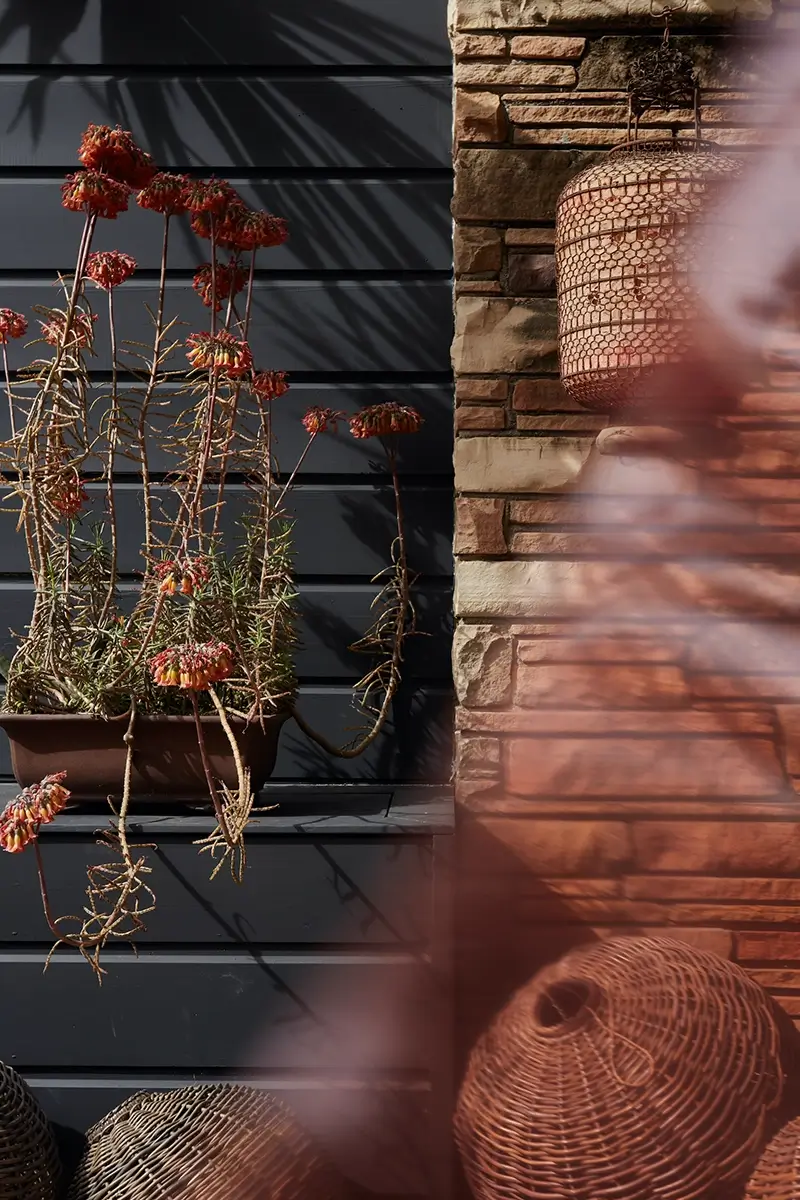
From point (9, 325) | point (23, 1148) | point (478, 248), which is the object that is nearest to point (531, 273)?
point (478, 248)

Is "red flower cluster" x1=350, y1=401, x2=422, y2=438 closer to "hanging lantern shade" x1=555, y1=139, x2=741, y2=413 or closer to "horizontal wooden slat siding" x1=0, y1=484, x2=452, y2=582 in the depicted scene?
"horizontal wooden slat siding" x1=0, y1=484, x2=452, y2=582

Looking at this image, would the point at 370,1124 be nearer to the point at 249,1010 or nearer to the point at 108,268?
the point at 249,1010

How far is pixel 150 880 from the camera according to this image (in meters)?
1.65

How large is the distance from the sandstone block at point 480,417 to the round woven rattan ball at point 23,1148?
130cm

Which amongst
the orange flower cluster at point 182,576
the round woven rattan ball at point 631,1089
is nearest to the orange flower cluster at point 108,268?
the orange flower cluster at point 182,576

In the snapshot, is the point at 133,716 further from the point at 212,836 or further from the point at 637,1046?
the point at 637,1046

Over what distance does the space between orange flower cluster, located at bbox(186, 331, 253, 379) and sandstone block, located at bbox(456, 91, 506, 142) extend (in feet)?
1.84

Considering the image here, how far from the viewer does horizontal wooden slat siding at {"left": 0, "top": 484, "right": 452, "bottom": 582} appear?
2.09 meters

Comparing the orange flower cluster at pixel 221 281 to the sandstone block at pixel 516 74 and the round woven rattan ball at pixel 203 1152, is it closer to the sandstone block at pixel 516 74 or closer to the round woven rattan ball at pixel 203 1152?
the sandstone block at pixel 516 74

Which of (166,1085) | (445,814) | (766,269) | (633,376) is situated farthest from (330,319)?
(166,1085)

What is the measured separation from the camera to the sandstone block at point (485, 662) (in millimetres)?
1832

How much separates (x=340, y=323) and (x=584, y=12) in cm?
71

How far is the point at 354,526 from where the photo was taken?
6.86 feet

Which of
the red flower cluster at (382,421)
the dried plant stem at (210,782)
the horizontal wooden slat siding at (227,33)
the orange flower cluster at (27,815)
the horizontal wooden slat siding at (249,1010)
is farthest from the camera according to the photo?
the horizontal wooden slat siding at (227,33)
